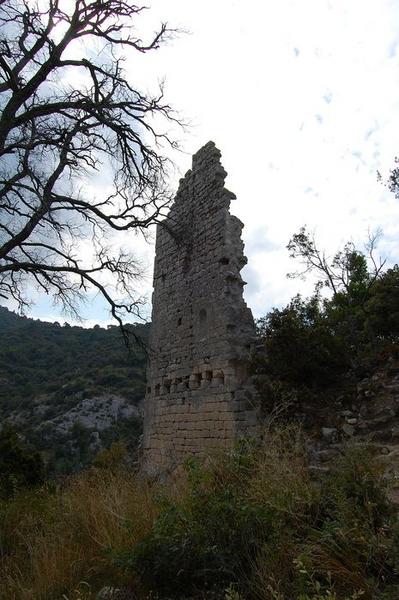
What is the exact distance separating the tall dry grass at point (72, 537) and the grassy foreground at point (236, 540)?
0.01m

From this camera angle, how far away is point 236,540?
3.23 meters

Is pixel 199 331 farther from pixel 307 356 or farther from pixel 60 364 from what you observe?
pixel 60 364

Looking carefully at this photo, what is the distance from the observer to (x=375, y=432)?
6.87 metres

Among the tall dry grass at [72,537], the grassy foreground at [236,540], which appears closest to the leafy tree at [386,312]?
the grassy foreground at [236,540]

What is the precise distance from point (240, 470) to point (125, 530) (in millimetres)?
1163

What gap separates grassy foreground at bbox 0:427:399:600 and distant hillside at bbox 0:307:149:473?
51.2ft

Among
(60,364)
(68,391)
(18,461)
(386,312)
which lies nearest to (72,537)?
(18,461)

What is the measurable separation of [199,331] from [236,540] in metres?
6.31

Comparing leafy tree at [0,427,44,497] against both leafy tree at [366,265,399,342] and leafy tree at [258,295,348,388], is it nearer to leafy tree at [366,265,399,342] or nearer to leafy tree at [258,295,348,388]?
leafy tree at [258,295,348,388]

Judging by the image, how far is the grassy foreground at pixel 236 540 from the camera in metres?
2.70

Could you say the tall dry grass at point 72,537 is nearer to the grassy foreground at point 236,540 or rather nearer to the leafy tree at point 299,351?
the grassy foreground at point 236,540

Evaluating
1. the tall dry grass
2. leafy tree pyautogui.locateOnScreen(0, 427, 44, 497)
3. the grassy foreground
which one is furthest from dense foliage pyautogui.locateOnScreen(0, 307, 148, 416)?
the grassy foreground

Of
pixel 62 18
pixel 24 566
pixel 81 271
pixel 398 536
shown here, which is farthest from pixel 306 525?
pixel 62 18

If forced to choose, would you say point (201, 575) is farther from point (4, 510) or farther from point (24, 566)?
point (4, 510)
